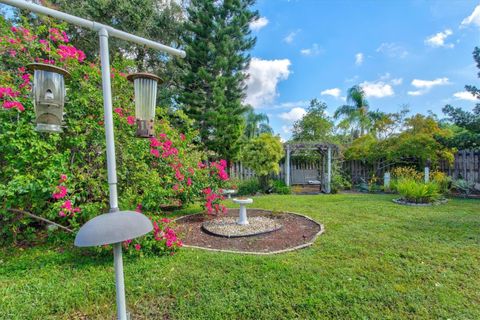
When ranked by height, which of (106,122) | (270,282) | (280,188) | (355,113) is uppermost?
(355,113)

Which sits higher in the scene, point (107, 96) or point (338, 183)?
point (107, 96)

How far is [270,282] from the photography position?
92.0 inches

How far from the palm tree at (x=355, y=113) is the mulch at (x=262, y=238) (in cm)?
1585

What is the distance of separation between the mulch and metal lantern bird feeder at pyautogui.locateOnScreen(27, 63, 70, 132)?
2.62 metres

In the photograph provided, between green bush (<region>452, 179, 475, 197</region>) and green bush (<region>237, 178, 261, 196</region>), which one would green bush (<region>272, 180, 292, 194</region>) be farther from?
green bush (<region>452, 179, 475, 197</region>)

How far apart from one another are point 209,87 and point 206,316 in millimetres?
10236

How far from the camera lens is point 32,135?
2.76 meters

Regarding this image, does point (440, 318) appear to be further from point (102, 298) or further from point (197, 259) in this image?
point (102, 298)

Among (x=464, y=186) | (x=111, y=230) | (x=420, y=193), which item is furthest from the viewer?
(x=464, y=186)

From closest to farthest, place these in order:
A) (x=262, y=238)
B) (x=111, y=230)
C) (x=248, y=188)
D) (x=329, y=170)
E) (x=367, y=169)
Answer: (x=111, y=230) < (x=262, y=238) < (x=248, y=188) < (x=329, y=170) < (x=367, y=169)

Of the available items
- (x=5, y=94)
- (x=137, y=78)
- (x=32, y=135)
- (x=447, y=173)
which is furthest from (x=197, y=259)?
(x=447, y=173)

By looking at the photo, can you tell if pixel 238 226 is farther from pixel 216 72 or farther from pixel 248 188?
pixel 216 72

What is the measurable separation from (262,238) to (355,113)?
17.4 m

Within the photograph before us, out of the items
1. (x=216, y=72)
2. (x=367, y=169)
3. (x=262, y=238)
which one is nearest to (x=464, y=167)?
(x=367, y=169)
